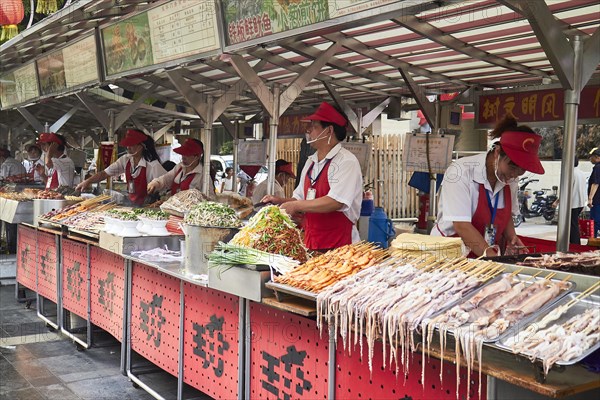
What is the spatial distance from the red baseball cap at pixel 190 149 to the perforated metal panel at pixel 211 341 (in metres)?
3.03

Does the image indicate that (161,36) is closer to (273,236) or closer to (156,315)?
(156,315)

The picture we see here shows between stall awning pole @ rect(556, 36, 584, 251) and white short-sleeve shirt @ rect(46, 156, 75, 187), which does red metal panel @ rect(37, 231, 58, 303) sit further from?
stall awning pole @ rect(556, 36, 584, 251)

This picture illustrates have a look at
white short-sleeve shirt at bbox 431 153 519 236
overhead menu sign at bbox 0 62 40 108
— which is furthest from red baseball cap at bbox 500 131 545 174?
overhead menu sign at bbox 0 62 40 108

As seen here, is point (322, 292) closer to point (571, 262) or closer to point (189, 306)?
point (571, 262)

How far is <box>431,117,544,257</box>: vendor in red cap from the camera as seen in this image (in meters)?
3.96

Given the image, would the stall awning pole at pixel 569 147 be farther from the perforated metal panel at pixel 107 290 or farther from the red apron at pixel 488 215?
the perforated metal panel at pixel 107 290

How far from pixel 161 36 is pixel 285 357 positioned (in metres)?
4.09

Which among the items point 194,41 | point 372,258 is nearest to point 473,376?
point 372,258

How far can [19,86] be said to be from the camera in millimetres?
11633

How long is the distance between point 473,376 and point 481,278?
0.50 metres

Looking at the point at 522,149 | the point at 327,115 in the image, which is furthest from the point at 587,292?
the point at 327,115

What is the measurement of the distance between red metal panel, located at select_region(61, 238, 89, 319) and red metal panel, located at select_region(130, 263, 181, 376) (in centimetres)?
131

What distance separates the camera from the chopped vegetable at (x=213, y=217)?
4480 mm

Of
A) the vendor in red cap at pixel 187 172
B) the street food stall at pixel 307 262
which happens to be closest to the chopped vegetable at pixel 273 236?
the street food stall at pixel 307 262
